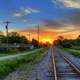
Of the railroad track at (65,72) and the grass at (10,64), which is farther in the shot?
the grass at (10,64)

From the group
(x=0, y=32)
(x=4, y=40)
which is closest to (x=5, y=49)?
(x=4, y=40)

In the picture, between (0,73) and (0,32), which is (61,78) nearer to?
(0,73)

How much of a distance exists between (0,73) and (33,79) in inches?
167

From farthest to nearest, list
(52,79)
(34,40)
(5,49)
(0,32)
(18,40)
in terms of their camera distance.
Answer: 1. (34,40)
2. (0,32)
3. (18,40)
4. (5,49)
5. (52,79)

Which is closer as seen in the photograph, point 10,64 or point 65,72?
point 65,72

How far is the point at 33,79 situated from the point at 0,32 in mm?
155425

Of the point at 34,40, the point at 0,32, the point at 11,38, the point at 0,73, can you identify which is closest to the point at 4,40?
the point at 11,38

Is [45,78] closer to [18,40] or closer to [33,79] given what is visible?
[33,79]

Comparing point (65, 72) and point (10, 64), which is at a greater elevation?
point (10, 64)

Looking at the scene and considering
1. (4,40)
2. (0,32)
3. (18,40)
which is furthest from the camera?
(0,32)

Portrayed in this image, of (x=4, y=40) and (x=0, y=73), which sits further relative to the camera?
(x=4, y=40)

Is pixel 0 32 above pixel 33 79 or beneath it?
above

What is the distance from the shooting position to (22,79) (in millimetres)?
18125

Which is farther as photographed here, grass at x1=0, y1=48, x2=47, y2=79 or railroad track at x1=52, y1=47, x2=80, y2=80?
grass at x1=0, y1=48, x2=47, y2=79
